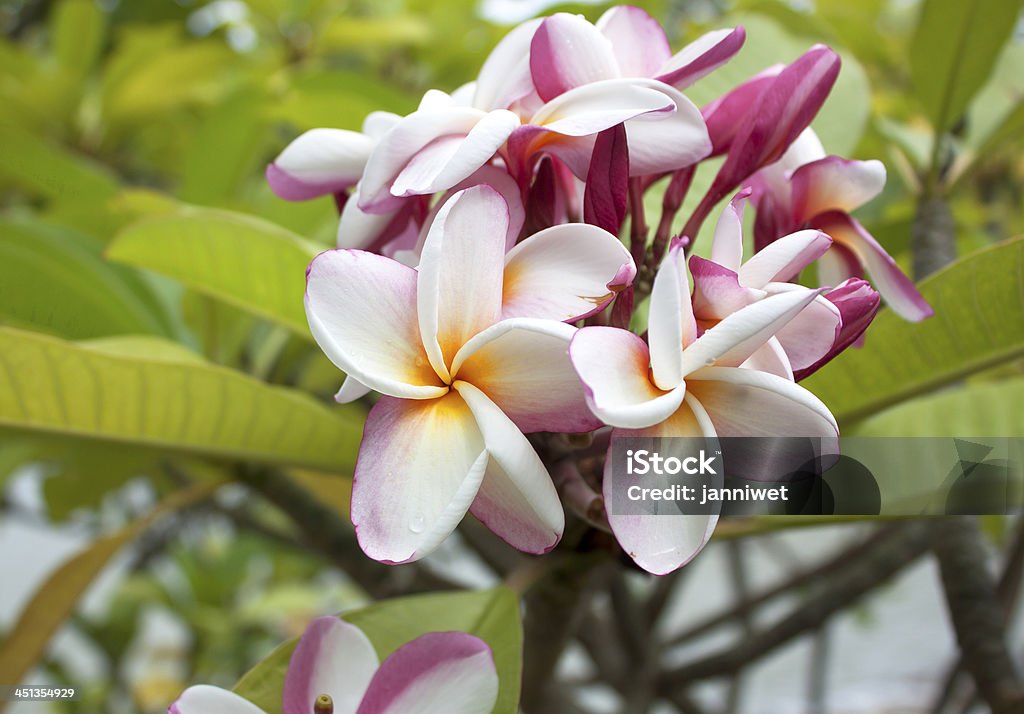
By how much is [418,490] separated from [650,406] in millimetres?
76

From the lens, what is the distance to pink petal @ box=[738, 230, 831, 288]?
0.32 m

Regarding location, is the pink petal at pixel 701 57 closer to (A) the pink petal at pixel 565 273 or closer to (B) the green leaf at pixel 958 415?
(A) the pink petal at pixel 565 273

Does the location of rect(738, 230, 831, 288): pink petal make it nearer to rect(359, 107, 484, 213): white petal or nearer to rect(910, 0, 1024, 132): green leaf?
rect(359, 107, 484, 213): white petal

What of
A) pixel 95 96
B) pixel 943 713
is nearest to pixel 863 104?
pixel 943 713

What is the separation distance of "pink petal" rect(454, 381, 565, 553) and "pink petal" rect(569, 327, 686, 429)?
32 mm

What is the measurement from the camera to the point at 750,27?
0.65 m

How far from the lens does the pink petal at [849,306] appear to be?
1.07 feet

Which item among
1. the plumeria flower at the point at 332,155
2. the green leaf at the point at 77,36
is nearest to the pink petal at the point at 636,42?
the plumeria flower at the point at 332,155

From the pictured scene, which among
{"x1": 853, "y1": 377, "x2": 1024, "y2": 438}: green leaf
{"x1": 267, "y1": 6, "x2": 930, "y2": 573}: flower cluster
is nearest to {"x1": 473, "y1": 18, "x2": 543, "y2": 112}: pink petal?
{"x1": 267, "y1": 6, "x2": 930, "y2": 573}: flower cluster

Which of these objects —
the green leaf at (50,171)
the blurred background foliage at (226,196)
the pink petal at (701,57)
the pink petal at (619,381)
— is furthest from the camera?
the green leaf at (50,171)

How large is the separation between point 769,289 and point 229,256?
1.15 feet

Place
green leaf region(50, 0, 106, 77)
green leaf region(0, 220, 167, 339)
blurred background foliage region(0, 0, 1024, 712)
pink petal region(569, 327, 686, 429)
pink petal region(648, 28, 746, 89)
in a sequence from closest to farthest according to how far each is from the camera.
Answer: pink petal region(569, 327, 686, 429) < pink petal region(648, 28, 746, 89) < blurred background foliage region(0, 0, 1024, 712) < green leaf region(0, 220, 167, 339) < green leaf region(50, 0, 106, 77)

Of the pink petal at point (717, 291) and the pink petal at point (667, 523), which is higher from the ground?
the pink petal at point (717, 291)

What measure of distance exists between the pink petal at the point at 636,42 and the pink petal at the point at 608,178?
0.06m
